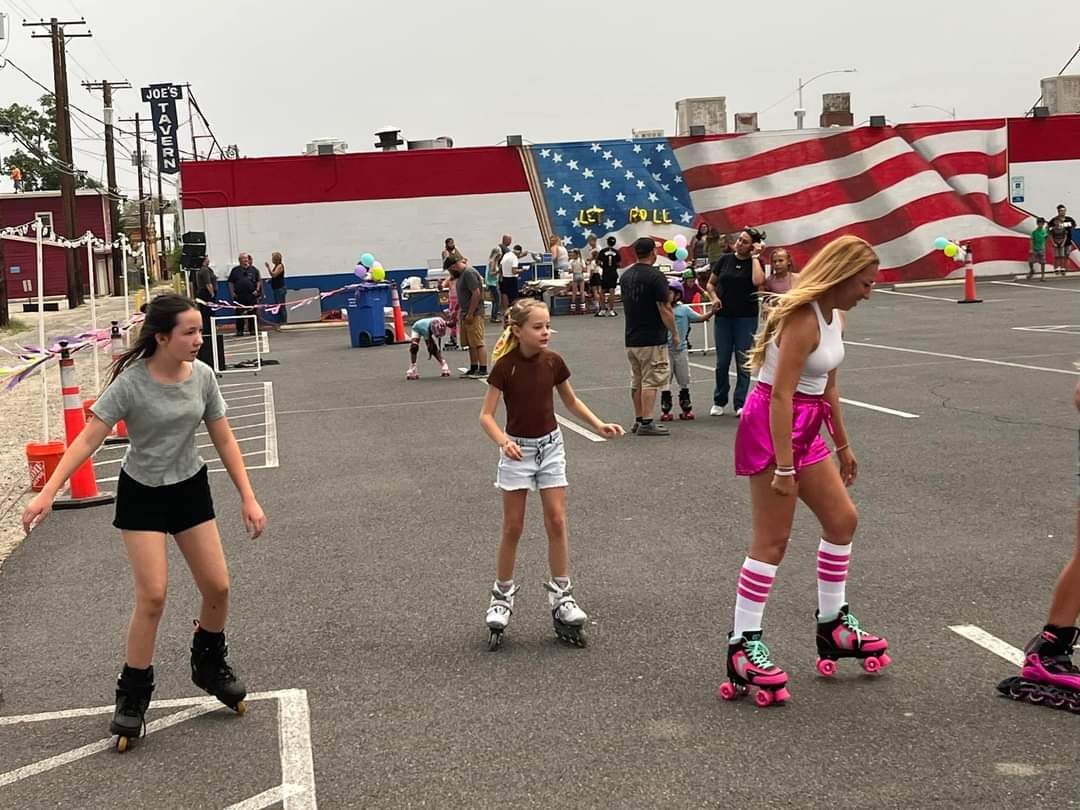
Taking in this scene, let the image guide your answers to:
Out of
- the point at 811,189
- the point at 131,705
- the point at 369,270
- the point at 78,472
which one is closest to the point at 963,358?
the point at 78,472

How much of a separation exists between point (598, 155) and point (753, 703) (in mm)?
32051

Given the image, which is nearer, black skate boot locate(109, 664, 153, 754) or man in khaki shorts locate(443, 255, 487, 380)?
black skate boot locate(109, 664, 153, 754)

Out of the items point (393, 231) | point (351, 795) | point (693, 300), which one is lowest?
point (351, 795)

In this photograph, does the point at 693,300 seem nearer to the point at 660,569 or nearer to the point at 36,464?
the point at 36,464

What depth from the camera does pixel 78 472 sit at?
10.2m

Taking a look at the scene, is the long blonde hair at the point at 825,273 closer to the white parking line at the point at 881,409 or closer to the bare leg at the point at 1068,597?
the bare leg at the point at 1068,597

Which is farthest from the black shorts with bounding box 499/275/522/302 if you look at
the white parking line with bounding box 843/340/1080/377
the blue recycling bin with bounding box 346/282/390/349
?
the white parking line with bounding box 843/340/1080/377

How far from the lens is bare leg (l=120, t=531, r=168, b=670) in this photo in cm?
486

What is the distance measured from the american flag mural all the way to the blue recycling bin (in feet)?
36.2

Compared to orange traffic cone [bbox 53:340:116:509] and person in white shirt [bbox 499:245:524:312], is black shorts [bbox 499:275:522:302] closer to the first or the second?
person in white shirt [bbox 499:245:524:312]

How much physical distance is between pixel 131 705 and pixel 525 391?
2.25 meters

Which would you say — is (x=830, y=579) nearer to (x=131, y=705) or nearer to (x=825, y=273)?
(x=825, y=273)

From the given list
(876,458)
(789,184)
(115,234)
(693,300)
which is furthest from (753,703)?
(115,234)

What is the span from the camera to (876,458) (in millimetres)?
10336
